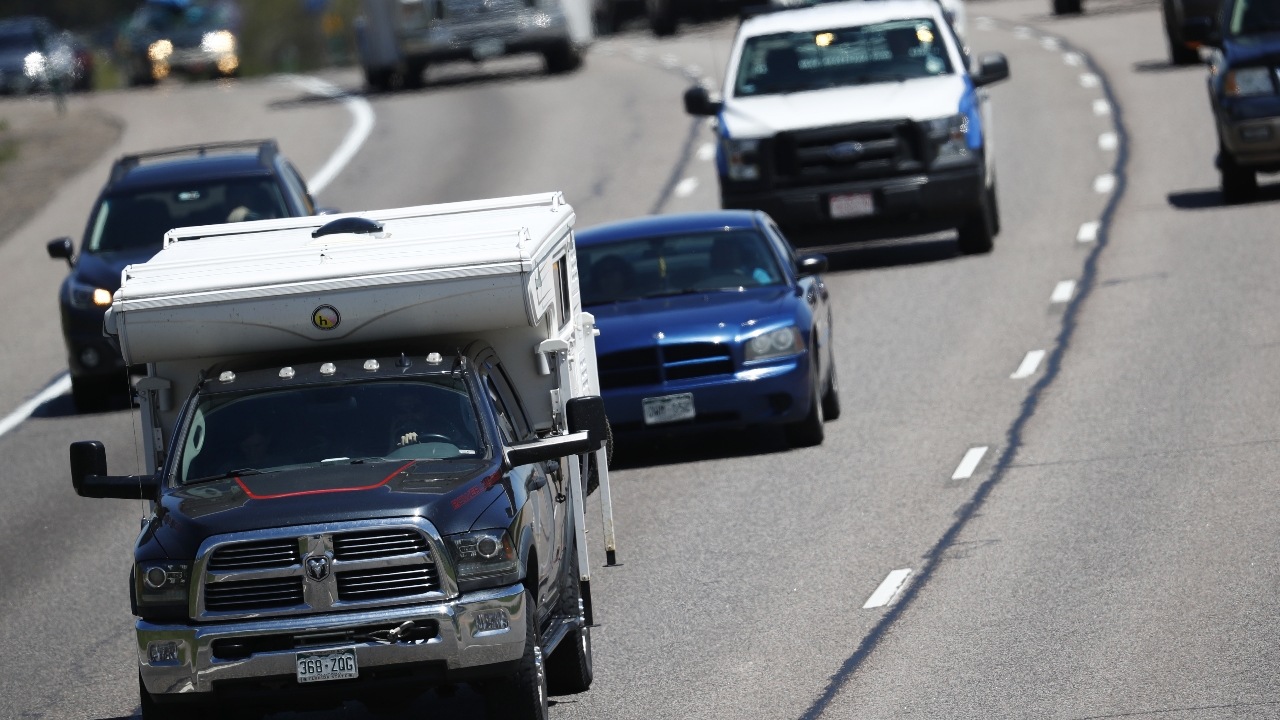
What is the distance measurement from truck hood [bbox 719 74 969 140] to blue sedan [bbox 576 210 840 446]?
544cm

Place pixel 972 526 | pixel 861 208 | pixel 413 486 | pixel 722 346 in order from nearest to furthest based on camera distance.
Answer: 1. pixel 413 486
2. pixel 972 526
3. pixel 722 346
4. pixel 861 208

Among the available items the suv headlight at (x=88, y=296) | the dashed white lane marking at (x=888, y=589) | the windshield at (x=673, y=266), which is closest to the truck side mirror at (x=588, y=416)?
the dashed white lane marking at (x=888, y=589)

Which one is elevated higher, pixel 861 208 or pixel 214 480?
pixel 214 480

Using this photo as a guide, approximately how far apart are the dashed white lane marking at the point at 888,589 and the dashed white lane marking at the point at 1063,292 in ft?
27.3

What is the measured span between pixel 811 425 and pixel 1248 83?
8.86 m

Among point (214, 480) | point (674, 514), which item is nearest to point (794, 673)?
point (214, 480)

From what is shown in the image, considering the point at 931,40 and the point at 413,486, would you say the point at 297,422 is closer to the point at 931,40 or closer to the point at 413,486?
the point at 413,486

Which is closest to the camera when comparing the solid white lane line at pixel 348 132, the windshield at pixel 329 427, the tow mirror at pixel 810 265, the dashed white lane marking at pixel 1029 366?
the windshield at pixel 329 427

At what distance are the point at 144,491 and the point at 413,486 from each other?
130cm

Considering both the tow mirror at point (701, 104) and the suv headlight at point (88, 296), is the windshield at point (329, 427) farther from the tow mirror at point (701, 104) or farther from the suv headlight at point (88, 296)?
the tow mirror at point (701, 104)

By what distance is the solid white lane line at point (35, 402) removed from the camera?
18.5 meters

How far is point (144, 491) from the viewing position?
363 inches

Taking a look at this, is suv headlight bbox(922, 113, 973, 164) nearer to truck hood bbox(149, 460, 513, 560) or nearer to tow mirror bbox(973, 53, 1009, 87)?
tow mirror bbox(973, 53, 1009, 87)

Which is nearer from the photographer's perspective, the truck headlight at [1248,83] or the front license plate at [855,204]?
the front license plate at [855,204]
